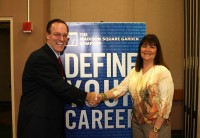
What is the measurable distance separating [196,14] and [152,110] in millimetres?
1908

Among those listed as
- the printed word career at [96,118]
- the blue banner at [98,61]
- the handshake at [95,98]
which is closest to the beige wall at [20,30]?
the blue banner at [98,61]

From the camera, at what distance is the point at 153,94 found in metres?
2.05

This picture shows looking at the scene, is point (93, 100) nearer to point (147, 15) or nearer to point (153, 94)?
point (153, 94)

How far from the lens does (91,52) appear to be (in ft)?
9.03

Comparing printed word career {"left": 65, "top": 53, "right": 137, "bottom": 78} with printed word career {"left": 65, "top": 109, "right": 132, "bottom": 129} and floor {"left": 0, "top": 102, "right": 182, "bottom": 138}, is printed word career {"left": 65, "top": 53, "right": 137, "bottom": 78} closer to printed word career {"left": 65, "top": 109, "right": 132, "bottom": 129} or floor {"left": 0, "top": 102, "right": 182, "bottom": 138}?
printed word career {"left": 65, "top": 109, "right": 132, "bottom": 129}

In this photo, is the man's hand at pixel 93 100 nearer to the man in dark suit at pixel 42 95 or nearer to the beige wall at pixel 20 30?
the man in dark suit at pixel 42 95

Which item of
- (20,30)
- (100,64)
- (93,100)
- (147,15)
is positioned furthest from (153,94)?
(147,15)

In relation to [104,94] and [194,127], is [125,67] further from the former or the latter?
[194,127]

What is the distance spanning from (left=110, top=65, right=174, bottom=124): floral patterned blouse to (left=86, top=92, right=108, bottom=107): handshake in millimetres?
492

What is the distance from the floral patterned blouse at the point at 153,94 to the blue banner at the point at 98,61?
22.7 inches

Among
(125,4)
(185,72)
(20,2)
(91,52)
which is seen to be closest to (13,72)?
(20,2)

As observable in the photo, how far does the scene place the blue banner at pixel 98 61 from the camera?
272 cm

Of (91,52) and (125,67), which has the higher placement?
Answer: (91,52)

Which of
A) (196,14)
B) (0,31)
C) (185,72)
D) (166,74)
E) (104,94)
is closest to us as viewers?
(166,74)
